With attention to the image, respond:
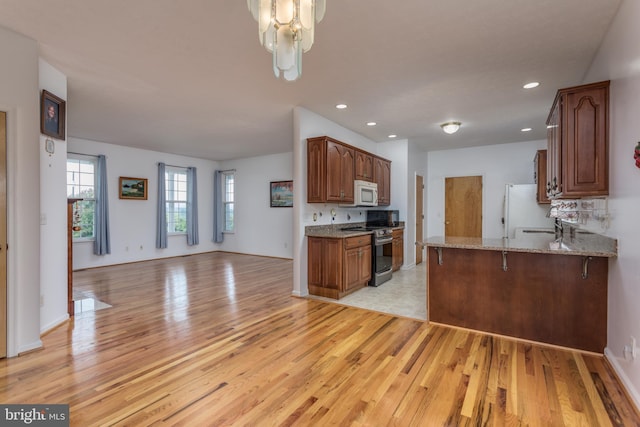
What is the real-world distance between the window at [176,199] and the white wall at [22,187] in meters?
5.32

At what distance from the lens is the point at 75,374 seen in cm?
228

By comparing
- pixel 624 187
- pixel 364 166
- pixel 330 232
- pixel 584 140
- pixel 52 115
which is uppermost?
pixel 52 115

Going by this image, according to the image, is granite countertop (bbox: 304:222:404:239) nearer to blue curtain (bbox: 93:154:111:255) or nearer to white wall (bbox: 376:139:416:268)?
white wall (bbox: 376:139:416:268)

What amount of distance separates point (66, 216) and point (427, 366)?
13.0 feet

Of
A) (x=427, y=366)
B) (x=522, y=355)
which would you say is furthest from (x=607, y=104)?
(x=427, y=366)

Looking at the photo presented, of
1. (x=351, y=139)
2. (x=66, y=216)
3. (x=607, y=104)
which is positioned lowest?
(x=66, y=216)

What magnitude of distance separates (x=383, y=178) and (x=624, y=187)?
4.06 m

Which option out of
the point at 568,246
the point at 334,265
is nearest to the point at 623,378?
the point at 568,246

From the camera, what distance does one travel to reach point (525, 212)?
5.62 metres

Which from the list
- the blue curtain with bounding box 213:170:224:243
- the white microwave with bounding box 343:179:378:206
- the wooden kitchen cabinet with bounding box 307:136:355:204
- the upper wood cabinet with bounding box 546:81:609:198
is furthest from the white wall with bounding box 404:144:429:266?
the blue curtain with bounding box 213:170:224:243

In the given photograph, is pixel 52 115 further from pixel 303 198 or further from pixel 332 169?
pixel 332 169

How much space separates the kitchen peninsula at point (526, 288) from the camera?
103 inches

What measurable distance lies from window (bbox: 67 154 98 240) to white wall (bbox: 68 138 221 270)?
0.18 m

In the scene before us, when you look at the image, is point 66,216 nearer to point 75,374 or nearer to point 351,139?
point 75,374
